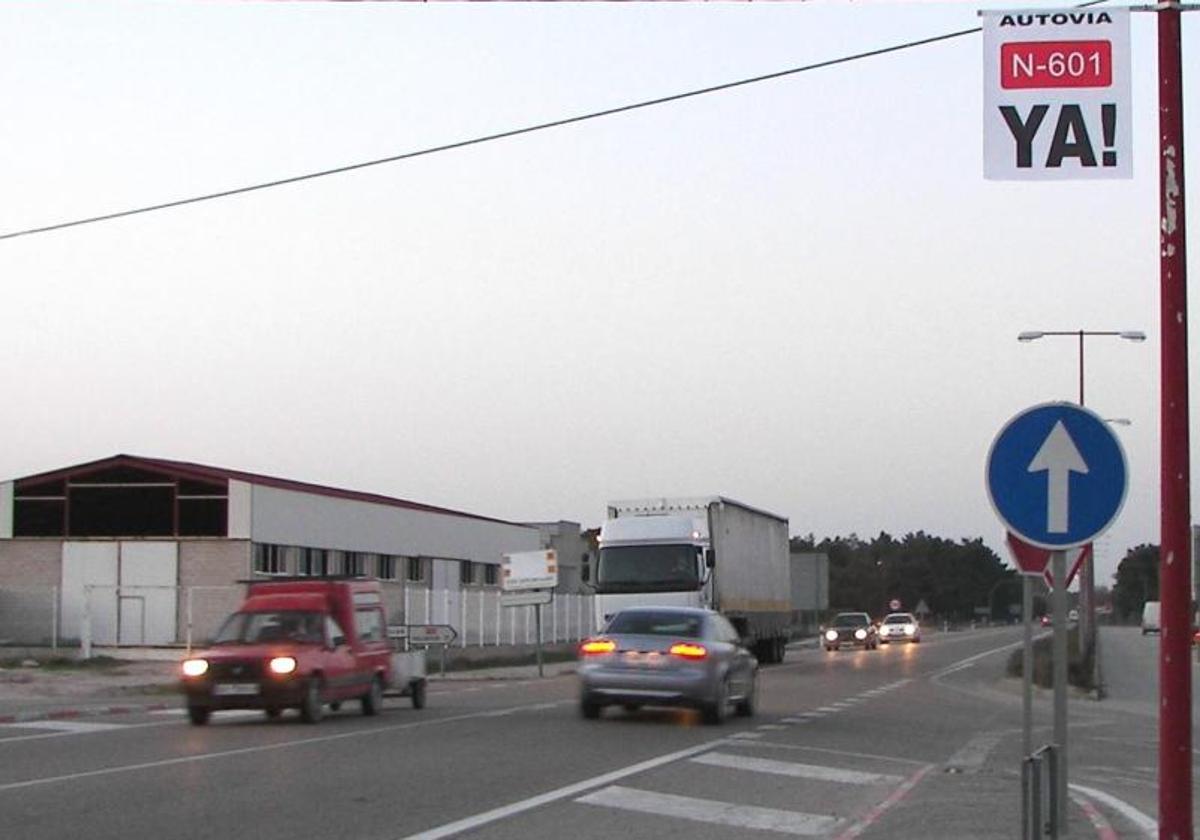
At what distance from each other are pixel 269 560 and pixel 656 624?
3076 centimetres

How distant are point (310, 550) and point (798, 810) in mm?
42255

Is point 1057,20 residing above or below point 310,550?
above

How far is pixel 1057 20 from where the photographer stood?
404 inches

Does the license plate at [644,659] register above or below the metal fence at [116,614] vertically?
above

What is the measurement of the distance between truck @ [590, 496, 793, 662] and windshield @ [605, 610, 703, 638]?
12.2 m

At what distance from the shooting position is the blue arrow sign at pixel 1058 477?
9.49 metres

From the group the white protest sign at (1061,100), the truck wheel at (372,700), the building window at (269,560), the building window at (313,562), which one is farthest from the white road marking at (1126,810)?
the building window at (313,562)

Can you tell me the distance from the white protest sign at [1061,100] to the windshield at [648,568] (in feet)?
94.6

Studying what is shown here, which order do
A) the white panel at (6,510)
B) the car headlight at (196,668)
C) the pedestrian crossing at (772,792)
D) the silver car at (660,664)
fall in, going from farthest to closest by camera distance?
1. the white panel at (6,510)
2. the silver car at (660,664)
3. the car headlight at (196,668)
4. the pedestrian crossing at (772,792)

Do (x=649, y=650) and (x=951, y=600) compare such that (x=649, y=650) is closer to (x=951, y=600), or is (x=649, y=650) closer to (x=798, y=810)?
(x=798, y=810)

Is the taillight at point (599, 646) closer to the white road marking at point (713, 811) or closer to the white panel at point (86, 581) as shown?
the white road marking at point (713, 811)

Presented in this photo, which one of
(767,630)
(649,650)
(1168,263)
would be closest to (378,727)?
(649,650)

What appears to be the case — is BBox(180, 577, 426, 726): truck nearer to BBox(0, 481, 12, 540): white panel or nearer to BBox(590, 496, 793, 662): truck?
BBox(590, 496, 793, 662): truck

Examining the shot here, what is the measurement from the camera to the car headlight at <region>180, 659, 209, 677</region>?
23047mm
